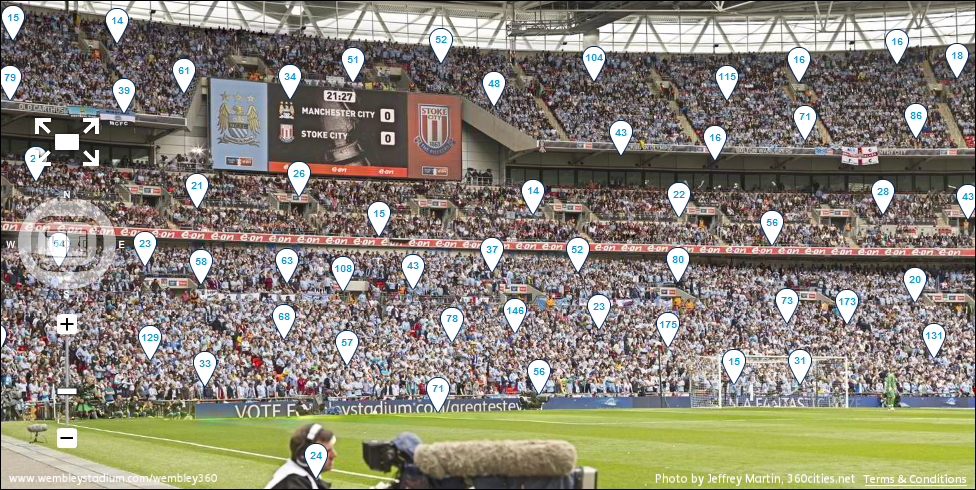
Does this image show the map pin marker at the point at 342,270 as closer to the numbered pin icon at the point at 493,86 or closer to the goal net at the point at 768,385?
the numbered pin icon at the point at 493,86

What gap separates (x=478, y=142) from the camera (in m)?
71.4

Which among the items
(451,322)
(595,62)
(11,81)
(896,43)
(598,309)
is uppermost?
(896,43)

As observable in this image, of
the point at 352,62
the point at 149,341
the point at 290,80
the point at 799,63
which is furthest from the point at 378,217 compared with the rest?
the point at 799,63

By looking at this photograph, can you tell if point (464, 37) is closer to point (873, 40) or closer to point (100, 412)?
point (873, 40)

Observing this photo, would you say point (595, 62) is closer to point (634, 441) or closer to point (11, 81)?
point (11, 81)

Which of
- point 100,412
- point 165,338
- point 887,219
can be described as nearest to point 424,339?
point 165,338

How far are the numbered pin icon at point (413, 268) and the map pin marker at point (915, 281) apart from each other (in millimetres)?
26982

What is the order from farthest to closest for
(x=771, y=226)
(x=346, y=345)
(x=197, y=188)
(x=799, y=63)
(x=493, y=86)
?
(x=799, y=63) < (x=493, y=86) < (x=771, y=226) < (x=197, y=188) < (x=346, y=345)

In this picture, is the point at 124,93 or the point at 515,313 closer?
the point at 515,313

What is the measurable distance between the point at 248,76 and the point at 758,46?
33.4 meters

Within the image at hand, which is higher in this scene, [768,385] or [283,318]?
[283,318]

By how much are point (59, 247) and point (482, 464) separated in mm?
47934

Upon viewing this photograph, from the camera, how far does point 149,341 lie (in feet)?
152

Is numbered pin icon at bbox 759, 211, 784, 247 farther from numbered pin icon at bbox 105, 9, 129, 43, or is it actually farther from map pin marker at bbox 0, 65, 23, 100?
map pin marker at bbox 0, 65, 23, 100
